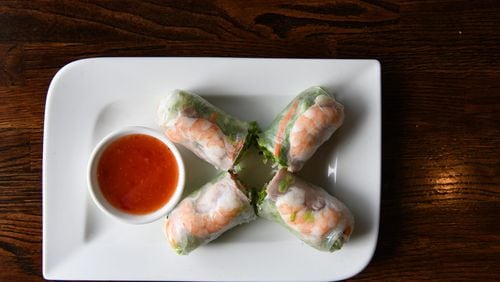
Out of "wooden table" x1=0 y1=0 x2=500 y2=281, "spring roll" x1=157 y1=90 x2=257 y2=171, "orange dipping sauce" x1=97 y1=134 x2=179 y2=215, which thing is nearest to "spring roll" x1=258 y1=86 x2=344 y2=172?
"spring roll" x1=157 y1=90 x2=257 y2=171

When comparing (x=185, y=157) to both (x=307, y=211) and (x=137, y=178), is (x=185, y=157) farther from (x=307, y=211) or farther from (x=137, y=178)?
(x=307, y=211)

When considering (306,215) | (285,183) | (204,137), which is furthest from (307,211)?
(204,137)

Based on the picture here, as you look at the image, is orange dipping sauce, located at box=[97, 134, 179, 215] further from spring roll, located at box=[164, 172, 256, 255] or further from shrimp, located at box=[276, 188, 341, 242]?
shrimp, located at box=[276, 188, 341, 242]

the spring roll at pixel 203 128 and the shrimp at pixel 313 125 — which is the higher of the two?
the shrimp at pixel 313 125

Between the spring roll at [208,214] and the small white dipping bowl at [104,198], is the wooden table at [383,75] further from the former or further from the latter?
the spring roll at [208,214]

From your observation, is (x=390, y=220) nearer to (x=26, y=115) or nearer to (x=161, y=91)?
(x=161, y=91)

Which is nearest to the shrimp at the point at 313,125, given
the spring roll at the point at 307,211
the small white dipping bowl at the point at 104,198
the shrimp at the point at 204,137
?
the spring roll at the point at 307,211

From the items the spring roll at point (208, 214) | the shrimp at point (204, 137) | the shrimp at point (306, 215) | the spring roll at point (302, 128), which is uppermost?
the spring roll at point (302, 128)

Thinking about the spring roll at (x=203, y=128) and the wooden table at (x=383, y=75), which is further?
the wooden table at (x=383, y=75)
